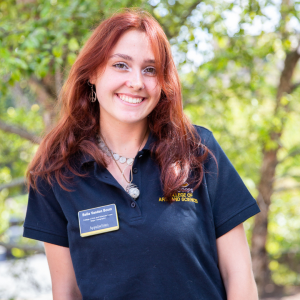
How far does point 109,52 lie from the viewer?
1.63 metres

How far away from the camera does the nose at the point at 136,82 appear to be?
1.57 m

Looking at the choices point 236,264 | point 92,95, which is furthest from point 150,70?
point 236,264

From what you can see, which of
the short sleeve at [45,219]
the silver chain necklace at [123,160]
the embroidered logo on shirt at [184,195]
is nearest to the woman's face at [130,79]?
the silver chain necklace at [123,160]

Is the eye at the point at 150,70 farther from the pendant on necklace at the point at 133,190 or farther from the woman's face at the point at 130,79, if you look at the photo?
the pendant on necklace at the point at 133,190

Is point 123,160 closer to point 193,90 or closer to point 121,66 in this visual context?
point 121,66

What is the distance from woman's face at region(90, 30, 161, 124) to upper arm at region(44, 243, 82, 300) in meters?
0.69

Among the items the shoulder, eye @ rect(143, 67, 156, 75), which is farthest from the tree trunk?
eye @ rect(143, 67, 156, 75)

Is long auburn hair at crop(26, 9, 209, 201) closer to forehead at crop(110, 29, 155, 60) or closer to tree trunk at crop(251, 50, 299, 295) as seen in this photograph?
forehead at crop(110, 29, 155, 60)

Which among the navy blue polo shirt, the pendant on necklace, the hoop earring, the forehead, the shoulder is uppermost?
the forehead

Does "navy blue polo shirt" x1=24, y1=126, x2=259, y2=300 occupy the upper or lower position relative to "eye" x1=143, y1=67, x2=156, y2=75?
lower

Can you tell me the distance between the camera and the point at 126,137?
1.80 meters

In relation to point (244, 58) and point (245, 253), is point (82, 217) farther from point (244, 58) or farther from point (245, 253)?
point (244, 58)

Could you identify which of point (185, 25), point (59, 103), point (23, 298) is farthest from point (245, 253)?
point (23, 298)

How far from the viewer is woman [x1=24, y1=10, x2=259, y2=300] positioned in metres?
1.48
